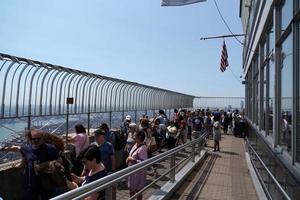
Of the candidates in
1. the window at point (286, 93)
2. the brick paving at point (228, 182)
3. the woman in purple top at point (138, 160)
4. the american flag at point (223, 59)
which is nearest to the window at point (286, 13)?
the window at point (286, 93)

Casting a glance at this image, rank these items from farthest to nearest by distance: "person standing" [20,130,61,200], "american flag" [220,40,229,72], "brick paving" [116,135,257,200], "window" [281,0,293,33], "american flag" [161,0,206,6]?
"american flag" [220,40,229,72] → "american flag" [161,0,206,6] → "brick paving" [116,135,257,200] → "window" [281,0,293,33] → "person standing" [20,130,61,200]

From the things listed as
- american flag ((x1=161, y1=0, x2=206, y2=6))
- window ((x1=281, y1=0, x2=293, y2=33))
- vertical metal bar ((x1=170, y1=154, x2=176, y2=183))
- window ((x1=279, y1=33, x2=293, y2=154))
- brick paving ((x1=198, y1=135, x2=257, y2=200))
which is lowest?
brick paving ((x1=198, y1=135, x2=257, y2=200))

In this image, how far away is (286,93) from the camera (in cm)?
642

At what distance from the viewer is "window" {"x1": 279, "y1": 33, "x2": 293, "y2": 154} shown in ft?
19.3

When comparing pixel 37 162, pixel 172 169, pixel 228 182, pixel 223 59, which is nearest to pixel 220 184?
pixel 228 182

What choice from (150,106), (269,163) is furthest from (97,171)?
(150,106)

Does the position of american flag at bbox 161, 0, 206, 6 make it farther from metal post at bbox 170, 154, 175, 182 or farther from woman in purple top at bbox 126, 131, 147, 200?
woman in purple top at bbox 126, 131, 147, 200

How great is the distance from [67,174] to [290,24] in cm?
340

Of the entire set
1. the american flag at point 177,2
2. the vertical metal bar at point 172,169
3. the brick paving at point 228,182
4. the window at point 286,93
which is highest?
the american flag at point 177,2

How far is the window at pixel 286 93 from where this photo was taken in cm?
590

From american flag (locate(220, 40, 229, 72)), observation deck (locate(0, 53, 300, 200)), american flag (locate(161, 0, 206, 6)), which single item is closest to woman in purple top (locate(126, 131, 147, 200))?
observation deck (locate(0, 53, 300, 200))

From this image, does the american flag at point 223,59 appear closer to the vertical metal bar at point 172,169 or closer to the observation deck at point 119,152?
the observation deck at point 119,152

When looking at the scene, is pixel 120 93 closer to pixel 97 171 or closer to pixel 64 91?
pixel 64 91

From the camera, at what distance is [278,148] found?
22.9 ft
